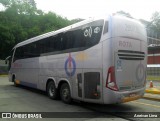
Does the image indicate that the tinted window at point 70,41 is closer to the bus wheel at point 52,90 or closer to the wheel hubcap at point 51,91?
the bus wheel at point 52,90

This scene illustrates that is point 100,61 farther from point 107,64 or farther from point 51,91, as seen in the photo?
point 51,91

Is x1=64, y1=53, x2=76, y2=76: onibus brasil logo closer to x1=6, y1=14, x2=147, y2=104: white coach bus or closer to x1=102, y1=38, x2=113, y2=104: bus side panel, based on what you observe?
x1=6, y1=14, x2=147, y2=104: white coach bus

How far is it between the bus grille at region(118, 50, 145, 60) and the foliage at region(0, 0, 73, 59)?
81.9 feet

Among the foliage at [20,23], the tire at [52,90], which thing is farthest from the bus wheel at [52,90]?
the foliage at [20,23]

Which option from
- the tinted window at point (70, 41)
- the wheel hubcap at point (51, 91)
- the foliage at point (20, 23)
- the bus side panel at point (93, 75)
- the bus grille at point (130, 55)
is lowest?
the wheel hubcap at point (51, 91)

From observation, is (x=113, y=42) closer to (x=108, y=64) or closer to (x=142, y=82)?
(x=108, y=64)

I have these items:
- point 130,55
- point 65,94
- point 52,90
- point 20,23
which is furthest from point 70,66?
point 20,23

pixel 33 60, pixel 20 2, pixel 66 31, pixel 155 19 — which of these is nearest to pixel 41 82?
pixel 33 60

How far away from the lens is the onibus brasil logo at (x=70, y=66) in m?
10.0

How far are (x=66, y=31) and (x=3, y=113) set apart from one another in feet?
14.7

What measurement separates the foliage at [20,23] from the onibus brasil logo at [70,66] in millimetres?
22802

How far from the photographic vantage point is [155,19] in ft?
156

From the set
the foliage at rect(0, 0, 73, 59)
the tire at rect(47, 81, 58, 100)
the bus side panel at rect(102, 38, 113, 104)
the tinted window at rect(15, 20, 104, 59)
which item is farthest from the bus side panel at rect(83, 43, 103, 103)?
the foliage at rect(0, 0, 73, 59)

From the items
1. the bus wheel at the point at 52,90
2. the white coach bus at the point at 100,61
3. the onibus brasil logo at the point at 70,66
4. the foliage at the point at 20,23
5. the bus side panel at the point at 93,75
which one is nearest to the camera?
the white coach bus at the point at 100,61
